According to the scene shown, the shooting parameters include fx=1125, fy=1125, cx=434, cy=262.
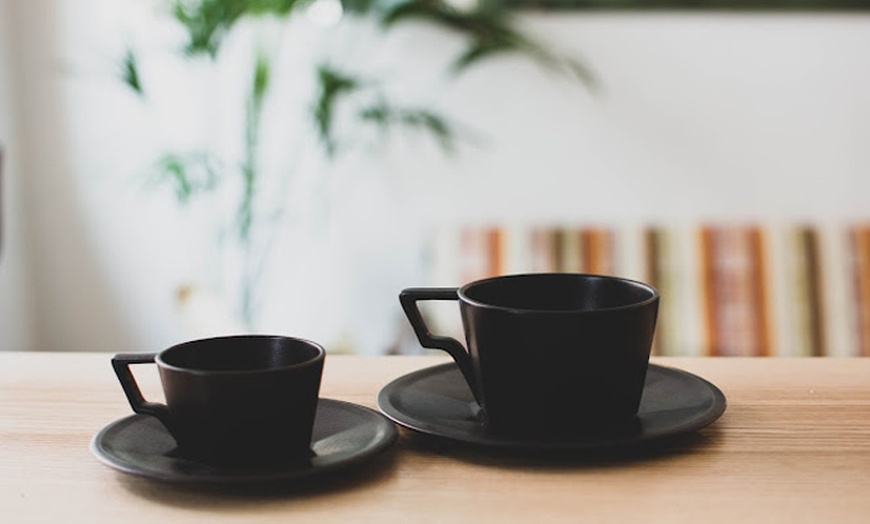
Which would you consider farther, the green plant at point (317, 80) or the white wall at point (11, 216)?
the white wall at point (11, 216)

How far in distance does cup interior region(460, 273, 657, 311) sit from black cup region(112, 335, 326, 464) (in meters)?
0.16

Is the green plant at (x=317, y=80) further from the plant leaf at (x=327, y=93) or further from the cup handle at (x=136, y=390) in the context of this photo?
the cup handle at (x=136, y=390)

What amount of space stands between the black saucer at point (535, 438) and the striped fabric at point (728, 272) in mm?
1460

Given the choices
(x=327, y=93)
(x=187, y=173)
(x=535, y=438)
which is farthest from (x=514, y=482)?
(x=187, y=173)

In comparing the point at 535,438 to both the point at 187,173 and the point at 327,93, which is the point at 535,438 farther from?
the point at 187,173

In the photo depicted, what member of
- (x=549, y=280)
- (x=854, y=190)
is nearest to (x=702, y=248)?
(x=854, y=190)

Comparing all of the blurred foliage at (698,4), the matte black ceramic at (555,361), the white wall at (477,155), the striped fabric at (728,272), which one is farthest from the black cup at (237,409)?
the blurred foliage at (698,4)

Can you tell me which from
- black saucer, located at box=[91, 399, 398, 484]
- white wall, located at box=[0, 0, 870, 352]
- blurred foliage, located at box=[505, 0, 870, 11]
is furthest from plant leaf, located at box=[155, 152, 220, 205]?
black saucer, located at box=[91, 399, 398, 484]

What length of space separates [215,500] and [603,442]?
0.24 metres

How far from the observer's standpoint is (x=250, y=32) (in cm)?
256

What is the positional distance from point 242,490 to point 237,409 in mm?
46

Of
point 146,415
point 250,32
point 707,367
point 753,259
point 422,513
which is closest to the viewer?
point 422,513

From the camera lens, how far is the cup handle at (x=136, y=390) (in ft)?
2.25

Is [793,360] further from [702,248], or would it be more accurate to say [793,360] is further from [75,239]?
[75,239]
